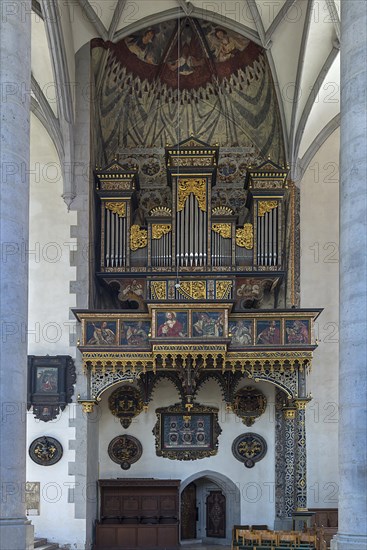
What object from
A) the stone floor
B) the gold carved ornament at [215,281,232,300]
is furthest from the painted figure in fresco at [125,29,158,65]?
the stone floor

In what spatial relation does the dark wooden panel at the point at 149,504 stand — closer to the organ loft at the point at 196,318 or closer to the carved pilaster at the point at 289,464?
the organ loft at the point at 196,318

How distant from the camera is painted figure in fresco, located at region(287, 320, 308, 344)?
798 inches

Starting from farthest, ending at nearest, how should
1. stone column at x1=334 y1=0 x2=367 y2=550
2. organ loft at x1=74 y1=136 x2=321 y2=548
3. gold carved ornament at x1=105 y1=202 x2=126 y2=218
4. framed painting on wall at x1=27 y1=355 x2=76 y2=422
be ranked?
gold carved ornament at x1=105 y1=202 x2=126 y2=218 < framed painting on wall at x1=27 y1=355 x2=76 y2=422 < organ loft at x1=74 y1=136 x2=321 y2=548 < stone column at x1=334 y1=0 x2=367 y2=550

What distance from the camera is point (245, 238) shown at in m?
22.0

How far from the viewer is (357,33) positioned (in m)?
11.1

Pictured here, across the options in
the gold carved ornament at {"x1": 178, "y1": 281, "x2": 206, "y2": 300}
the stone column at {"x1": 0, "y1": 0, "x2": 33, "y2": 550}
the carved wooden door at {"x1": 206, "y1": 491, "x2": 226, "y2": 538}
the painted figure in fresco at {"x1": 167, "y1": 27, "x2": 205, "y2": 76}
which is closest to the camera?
the stone column at {"x1": 0, "y1": 0, "x2": 33, "y2": 550}

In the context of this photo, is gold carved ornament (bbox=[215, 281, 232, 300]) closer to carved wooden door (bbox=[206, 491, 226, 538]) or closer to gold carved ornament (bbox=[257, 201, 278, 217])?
gold carved ornament (bbox=[257, 201, 278, 217])

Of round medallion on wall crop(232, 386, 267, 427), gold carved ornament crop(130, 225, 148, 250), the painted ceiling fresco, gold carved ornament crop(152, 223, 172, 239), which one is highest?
the painted ceiling fresco

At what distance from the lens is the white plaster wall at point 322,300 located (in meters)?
23.0

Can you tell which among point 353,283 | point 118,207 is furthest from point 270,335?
point 353,283

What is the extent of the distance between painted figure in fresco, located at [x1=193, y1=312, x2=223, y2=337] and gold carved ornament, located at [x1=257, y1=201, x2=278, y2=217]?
3.71 metres

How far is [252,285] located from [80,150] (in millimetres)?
5540

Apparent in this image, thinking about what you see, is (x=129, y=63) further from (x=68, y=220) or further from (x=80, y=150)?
(x=68, y=220)

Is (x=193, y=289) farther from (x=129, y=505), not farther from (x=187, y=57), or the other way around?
(x=187, y=57)
